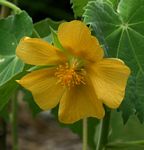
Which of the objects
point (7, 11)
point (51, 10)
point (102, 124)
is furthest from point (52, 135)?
point (102, 124)

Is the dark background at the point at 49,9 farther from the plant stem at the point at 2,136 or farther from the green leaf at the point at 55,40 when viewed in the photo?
the green leaf at the point at 55,40

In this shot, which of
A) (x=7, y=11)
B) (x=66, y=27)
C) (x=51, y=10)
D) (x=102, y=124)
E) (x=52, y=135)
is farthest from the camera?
Answer: (x=52, y=135)

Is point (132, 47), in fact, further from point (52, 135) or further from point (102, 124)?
point (52, 135)

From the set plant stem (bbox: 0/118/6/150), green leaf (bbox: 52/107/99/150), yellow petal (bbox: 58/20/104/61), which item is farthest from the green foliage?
plant stem (bbox: 0/118/6/150)

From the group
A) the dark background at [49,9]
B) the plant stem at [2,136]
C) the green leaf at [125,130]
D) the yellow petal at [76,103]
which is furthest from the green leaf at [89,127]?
the dark background at [49,9]

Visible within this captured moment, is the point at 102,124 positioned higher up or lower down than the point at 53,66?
lower down

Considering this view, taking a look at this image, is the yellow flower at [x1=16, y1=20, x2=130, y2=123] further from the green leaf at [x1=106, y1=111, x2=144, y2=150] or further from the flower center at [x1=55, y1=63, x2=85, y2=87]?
the green leaf at [x1=106, y1=111, x2=144, y2=150]

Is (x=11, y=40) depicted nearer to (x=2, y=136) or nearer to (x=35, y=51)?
(x=35, y=51)
